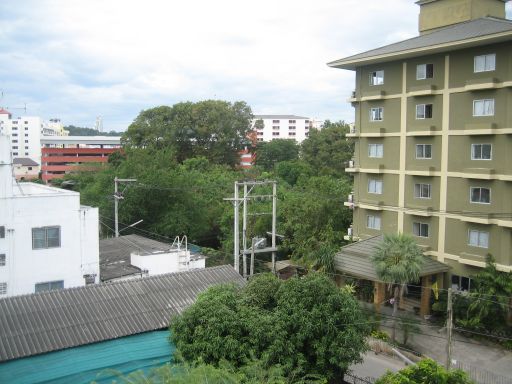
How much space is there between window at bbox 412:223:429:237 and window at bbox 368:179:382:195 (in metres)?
2.97

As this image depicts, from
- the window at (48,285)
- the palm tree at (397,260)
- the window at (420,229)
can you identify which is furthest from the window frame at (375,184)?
the window at (48,285)

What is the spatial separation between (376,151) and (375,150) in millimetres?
99

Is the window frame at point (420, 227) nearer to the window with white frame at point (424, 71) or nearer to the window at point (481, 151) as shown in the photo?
the window at point (481, 151)

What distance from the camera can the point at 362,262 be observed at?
25.3m

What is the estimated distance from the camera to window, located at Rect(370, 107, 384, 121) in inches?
1139

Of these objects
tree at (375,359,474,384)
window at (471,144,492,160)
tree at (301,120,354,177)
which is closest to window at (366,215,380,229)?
window at (471,144,492,160)

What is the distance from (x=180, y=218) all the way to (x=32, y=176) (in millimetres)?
76005

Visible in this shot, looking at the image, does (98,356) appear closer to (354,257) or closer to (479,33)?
(354,257)

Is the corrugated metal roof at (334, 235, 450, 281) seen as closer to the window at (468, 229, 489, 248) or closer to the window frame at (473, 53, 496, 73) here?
the window at (468, 229, 489, 248)

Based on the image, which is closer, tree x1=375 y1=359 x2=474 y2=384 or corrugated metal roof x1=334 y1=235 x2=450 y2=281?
tree x1=375 y1=359 x2=474 y2=384

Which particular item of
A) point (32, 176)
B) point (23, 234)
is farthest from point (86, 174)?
point (32, 176)

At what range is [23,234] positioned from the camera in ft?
66.3

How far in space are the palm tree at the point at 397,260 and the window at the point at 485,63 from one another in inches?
348

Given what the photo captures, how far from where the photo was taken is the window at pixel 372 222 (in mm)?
29250
